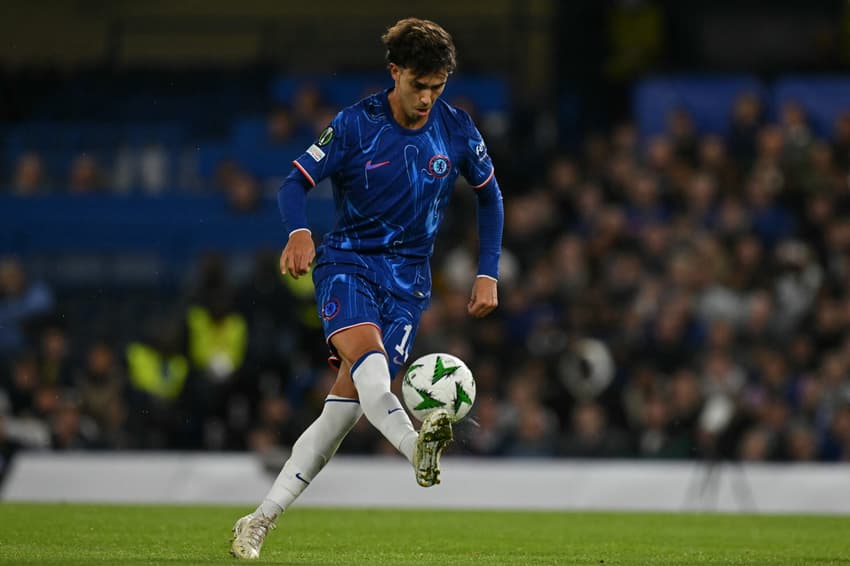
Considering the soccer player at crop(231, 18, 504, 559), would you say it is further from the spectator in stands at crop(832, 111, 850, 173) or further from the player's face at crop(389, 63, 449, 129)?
the spectator in stands at crop(832, 111, 850, 173)

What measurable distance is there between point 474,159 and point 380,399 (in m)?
1.35

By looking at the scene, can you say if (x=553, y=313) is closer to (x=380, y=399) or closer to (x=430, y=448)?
(x=380, y=399)

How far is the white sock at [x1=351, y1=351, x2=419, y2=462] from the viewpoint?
6609mm

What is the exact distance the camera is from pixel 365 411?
677 cm

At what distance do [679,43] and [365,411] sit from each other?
1651cm

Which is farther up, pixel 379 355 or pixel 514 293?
pixel 379 355

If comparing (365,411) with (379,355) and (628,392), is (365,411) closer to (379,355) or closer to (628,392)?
(379,355)

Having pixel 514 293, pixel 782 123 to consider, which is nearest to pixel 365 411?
pixel 514 293

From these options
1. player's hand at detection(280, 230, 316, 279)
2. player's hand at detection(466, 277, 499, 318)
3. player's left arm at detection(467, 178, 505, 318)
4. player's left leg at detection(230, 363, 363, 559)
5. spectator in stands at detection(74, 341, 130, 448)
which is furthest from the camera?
spectator in stands at detection(74, 341, 130, 448)

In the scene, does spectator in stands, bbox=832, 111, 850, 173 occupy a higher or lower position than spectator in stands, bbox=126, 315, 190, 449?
higher

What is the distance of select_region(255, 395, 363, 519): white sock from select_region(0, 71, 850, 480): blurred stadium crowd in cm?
701

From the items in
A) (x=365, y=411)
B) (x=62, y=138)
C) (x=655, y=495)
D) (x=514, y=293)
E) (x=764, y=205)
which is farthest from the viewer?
(x=62, y=138)

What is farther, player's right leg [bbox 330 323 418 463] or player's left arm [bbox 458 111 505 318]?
player's left arm [bbox 458 111 505 318]

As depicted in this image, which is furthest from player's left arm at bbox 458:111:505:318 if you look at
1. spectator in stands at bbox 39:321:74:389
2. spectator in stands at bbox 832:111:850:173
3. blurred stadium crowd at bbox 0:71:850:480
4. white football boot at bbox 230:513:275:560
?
spectator in stands at bbox 832:111:850:173
